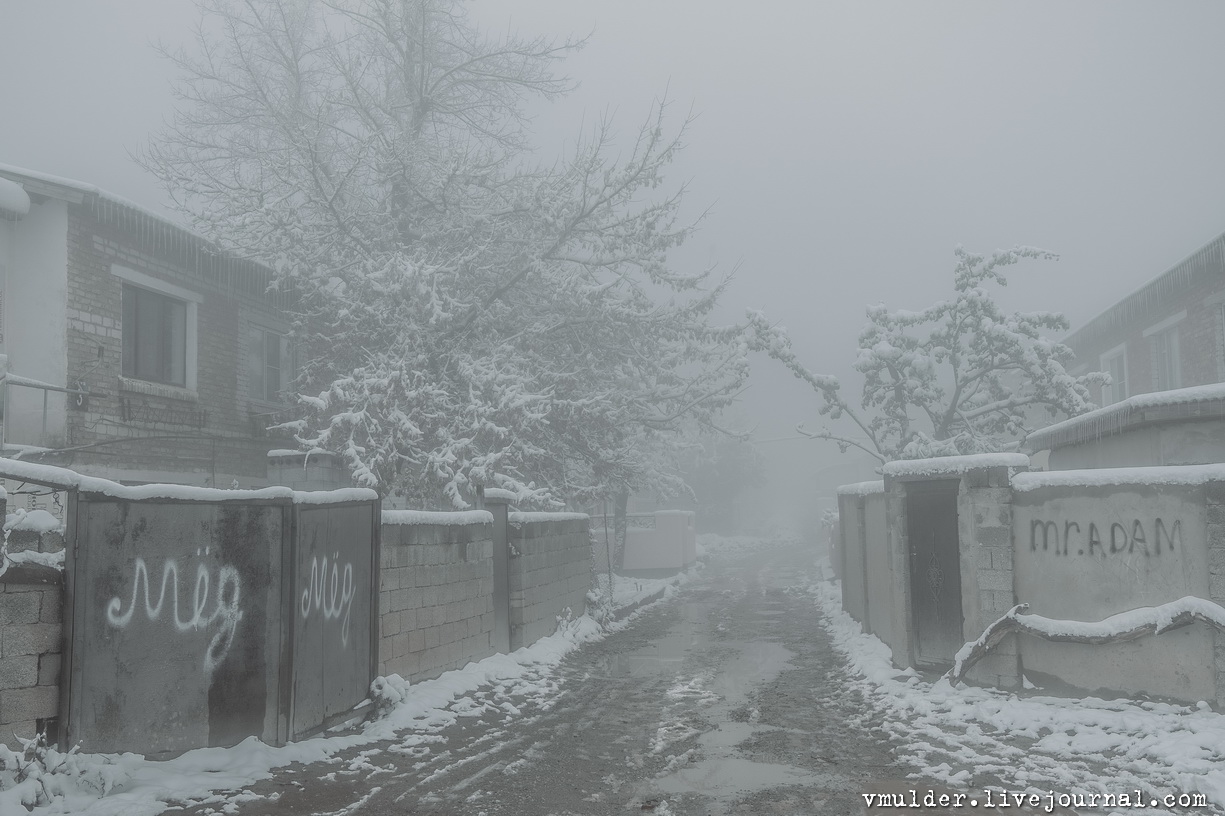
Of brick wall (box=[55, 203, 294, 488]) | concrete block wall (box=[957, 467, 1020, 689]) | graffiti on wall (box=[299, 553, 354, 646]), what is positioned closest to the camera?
graffiti on wall (box=[299, 553, 354, 646])

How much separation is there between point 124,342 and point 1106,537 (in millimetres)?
13173

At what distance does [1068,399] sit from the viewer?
18359 millimetres

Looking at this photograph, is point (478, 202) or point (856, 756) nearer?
point (856, 756)

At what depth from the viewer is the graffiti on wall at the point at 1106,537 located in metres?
8.53

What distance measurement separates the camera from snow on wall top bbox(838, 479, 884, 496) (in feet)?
43.4

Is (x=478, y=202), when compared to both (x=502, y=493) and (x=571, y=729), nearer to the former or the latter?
(x=502, y=493)

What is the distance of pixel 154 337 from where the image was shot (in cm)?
1523

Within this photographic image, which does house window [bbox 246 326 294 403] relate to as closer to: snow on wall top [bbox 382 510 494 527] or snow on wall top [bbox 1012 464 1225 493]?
snow on wall top [bbox 382 510 494 527]

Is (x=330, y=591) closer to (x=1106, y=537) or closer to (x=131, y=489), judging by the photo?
(x=131, y=489)

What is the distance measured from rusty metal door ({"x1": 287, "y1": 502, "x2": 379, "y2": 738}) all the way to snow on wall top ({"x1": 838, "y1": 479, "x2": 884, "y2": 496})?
673 centimetres

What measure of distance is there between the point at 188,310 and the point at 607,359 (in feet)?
23.9

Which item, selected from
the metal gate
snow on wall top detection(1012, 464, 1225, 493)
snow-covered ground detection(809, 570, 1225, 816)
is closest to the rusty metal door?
snow-covered ground detection(809, 570, 1225, 816)

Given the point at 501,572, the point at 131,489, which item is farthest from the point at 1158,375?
the point at 131,489

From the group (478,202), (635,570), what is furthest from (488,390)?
(635,570)
